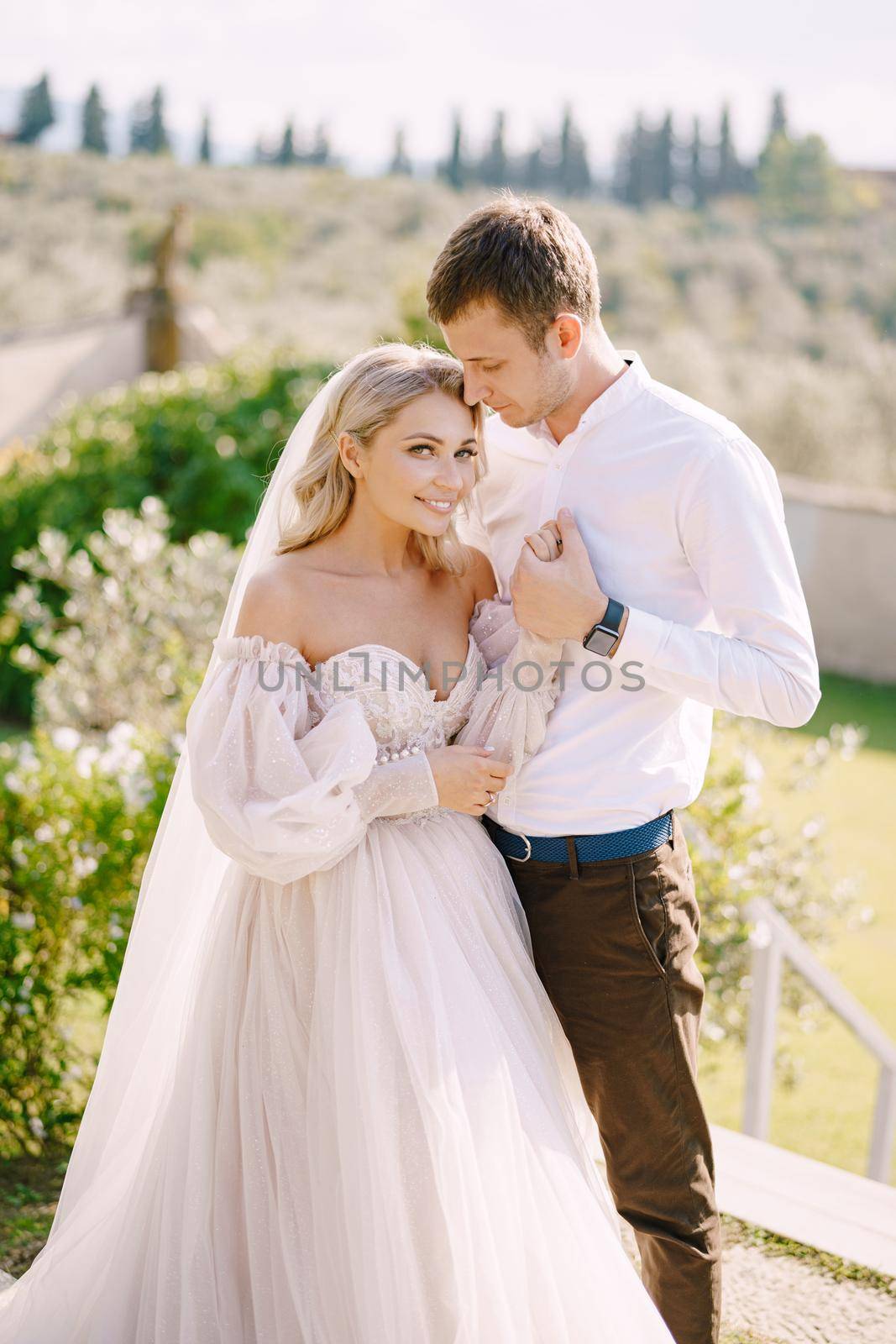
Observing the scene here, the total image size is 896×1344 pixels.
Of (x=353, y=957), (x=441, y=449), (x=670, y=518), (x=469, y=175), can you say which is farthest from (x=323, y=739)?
(x=469, y=175)

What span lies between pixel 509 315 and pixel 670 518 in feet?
1.48

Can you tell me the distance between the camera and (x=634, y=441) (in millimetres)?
2299

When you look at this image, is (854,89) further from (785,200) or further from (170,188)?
(170,188)

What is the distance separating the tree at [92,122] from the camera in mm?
34219

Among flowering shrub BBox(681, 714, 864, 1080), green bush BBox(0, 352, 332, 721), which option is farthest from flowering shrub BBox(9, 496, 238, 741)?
green bush BBox(0, 352, 332, 721)

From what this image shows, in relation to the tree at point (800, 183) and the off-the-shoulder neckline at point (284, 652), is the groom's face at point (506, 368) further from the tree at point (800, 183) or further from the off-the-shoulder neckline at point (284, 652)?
the tree at point (800, 183)

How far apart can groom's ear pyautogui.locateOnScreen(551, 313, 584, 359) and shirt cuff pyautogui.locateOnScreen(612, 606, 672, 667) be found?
0.48 metres

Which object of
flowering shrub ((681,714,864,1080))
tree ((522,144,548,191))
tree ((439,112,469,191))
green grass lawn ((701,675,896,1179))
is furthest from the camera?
tree ((522,144,548,191))

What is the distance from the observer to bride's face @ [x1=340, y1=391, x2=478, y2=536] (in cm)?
236

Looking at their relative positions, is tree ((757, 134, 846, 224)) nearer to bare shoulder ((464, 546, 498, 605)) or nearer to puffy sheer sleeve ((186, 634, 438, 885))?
bare shoulder ((464, 546, 498, 605))

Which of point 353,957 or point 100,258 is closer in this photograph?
point 353,957

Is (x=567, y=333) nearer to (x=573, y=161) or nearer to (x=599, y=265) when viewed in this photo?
(x=599, y=265)

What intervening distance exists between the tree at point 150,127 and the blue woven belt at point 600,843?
37.6 m

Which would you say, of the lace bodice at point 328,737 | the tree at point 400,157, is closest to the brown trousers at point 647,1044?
the lace bodice at point 328,737
